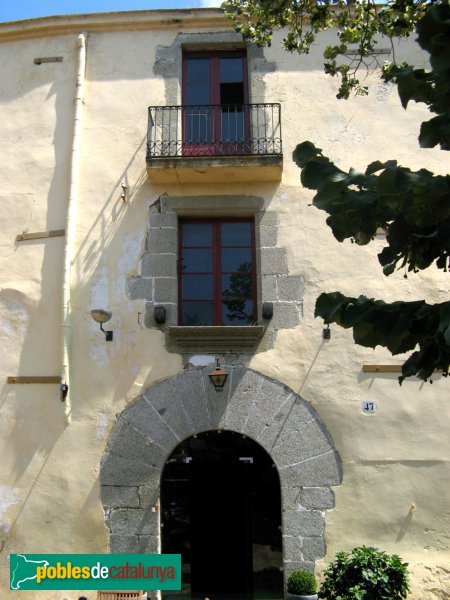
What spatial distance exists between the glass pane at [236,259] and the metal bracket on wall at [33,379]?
2319 millimetres

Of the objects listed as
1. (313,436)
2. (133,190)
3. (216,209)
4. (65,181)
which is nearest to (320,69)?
(216,209)

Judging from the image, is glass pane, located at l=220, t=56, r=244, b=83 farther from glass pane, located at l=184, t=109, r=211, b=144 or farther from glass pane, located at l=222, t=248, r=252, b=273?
glass pane, located at l=222, t=248, r=252, b=273

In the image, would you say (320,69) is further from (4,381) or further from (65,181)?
(4,381)

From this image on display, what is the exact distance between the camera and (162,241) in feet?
25.5

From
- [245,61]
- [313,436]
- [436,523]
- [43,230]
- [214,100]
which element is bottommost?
[436,523]

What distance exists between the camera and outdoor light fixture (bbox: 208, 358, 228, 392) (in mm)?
7145

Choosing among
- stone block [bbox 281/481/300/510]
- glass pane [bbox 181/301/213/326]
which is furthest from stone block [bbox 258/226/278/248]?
stone block [bbox 281/481/300/510]

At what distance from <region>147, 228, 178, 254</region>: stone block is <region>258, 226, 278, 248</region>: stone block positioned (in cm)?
102

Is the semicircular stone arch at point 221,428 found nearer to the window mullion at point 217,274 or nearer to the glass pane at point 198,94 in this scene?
the window mullion at point 217,274

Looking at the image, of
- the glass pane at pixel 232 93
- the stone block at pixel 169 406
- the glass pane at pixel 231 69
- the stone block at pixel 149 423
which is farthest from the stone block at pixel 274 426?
the glass pane at pixel 231 69

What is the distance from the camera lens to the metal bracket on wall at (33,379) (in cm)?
732

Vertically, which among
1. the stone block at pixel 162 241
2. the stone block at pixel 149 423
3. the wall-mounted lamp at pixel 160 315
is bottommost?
the stone block at pixel 149 423

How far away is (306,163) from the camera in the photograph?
151 inches

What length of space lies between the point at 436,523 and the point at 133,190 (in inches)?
→ 201
